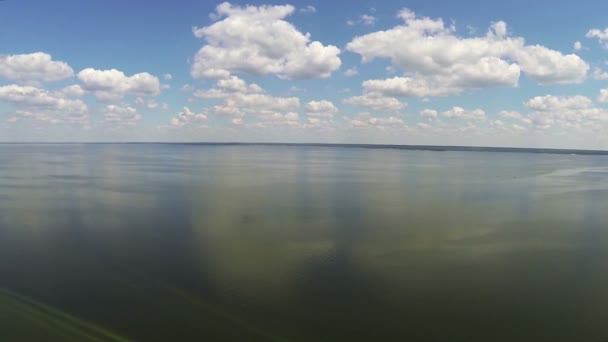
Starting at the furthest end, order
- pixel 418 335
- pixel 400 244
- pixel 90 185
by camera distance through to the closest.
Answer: pixel 90 185, pixel 400 244, pixel 418 335

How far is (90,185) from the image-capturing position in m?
24.2

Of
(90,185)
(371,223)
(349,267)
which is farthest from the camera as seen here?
(90,185)

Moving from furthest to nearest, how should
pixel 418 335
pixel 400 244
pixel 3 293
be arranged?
pixel 400 244 → pixel 3 293 → pixel 418 335

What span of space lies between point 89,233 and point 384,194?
1406cm

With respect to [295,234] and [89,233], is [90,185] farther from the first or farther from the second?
[295,234]

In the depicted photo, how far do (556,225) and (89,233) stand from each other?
50.8ft

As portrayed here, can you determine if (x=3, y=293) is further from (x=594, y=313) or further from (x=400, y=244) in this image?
(x=594, y=313)

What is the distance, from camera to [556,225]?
543 inches

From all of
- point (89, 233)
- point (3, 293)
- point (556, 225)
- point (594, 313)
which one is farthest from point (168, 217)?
point (556, 225)

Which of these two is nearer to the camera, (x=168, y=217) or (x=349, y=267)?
(x=349, y=267)

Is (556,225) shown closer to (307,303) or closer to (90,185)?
(307,303)

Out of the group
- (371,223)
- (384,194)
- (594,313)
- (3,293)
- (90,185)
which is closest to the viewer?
(594,313)

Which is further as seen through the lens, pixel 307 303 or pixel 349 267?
pixel 349 267

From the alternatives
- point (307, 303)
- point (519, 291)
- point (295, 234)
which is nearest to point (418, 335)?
point (307, 303)
